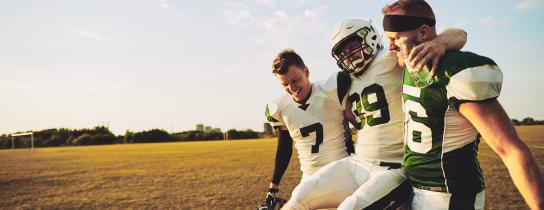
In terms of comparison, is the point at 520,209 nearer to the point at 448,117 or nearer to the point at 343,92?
the point at 343,92

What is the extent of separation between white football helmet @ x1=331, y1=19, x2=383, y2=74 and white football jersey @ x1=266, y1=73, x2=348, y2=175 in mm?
427

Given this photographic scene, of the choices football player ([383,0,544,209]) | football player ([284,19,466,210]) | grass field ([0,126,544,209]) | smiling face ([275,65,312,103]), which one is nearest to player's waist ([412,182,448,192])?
football player ([383,0,544,209])

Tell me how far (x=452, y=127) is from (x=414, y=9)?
29.4 inches

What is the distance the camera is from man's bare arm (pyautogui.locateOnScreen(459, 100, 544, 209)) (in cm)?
198

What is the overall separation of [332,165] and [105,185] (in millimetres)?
12150

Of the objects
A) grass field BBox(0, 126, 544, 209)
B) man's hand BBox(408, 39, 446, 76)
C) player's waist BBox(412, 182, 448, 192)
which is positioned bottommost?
grass field BBox(0, 126, 544, 209)

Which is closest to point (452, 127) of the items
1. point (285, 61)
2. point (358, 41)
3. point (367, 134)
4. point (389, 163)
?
point (389, 163)

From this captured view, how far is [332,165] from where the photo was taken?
333 cm

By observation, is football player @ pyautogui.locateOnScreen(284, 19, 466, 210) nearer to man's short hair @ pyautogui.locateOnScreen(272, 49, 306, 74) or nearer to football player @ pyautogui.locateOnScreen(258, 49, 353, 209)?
football player @ pyautogui.locateOnScreen(258, 49, 353, 209)

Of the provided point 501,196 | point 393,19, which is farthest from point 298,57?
point 501,196

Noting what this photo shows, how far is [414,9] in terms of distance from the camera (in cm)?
267

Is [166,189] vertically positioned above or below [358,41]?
below

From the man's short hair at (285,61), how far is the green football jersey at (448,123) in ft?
4.17

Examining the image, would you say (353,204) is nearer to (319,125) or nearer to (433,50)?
(433,50)
